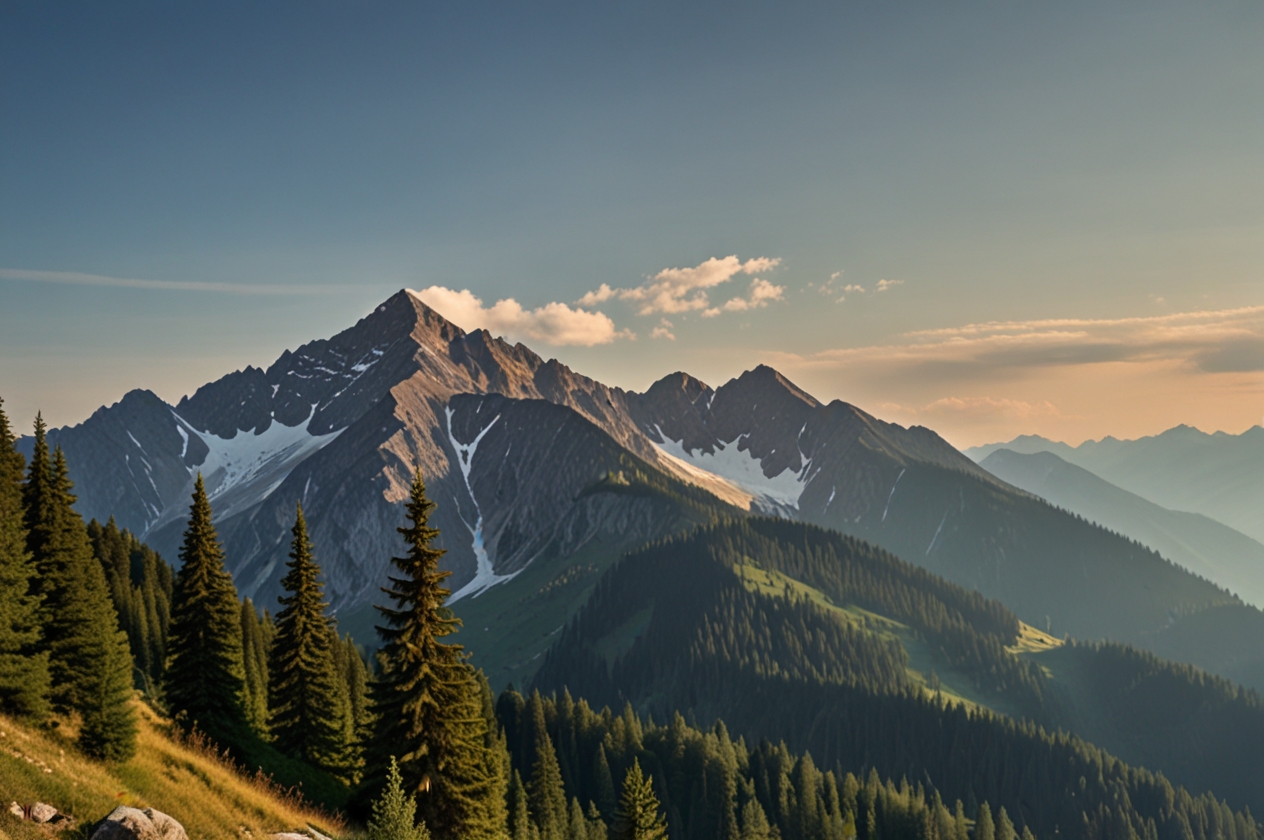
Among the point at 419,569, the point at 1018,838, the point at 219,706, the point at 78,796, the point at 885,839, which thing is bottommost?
the point at 1018,838

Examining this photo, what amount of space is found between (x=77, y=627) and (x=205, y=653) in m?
10.3

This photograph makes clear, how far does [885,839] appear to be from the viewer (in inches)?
5472

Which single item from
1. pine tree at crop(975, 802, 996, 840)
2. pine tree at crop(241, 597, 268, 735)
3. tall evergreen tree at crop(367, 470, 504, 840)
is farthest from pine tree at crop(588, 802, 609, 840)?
tall evergreen tree at crop(367, 470, 504, 840)

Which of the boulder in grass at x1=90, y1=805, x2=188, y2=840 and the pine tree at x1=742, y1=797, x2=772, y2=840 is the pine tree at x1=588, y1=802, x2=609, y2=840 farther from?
the boulder in grass at x1=90, y1=805, x2=188, y2=840

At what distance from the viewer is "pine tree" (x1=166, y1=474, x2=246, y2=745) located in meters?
44.8

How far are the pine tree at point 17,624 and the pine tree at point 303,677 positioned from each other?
13707 mm

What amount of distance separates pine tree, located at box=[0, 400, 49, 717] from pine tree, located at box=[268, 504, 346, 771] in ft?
45.0

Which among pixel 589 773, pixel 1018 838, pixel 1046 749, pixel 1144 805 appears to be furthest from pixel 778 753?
pixel 1144 805

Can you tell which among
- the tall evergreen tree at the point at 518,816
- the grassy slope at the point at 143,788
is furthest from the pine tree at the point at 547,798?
the grassy slope at the point at 143,788

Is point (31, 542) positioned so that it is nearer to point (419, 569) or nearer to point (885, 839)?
point (419, 569)

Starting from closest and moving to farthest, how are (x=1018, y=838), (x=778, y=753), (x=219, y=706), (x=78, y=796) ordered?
(x=78, y=796) < (x=219, y=706) < (x=778, y=753) < (x=1018, y=838)

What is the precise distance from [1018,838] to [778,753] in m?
60.5

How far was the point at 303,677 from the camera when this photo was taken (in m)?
49.6

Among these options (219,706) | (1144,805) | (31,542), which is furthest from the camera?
(1144,805)
